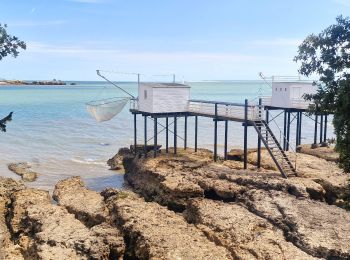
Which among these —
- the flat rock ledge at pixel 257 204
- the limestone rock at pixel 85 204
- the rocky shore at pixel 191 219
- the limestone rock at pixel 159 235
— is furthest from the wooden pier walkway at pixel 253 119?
the limestone rock at pixel 85 204

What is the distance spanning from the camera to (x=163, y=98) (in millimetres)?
29188

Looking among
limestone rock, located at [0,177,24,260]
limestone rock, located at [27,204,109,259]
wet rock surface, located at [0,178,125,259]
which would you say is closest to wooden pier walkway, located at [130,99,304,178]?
wet rock surface, located at [0,178,125,259]

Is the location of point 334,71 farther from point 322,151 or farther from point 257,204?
point 322,151

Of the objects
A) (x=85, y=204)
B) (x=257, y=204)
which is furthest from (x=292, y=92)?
(x=85, y=204)

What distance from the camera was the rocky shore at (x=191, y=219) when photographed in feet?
44.1

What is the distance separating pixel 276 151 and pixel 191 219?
932cm

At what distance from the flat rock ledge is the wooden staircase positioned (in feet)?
1.97

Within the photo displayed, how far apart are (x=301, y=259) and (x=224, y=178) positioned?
9.28m

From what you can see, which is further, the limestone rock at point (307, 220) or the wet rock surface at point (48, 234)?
the limestone rock at point (307, 220)

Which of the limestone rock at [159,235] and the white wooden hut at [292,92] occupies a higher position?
the white wooden hut at [292,92]

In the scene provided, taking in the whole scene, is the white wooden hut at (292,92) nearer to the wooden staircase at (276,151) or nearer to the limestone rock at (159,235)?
the wooden staircase at (276,151)

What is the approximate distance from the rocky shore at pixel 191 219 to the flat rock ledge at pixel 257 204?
Result: 4cm

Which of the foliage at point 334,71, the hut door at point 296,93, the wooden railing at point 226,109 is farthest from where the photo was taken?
the hut door at point 296,93

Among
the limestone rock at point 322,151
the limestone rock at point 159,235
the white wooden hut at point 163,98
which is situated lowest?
the limestone rock at point 159,235
